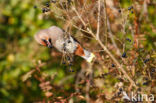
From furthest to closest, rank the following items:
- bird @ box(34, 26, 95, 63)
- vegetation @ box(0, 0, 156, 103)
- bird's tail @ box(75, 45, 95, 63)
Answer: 1. bird's tail @ box(75, 45, 95, 63)
2. bird @ box(34, 26, 95, 63)
3. vegetation @ box(0, 0, 156, 103)

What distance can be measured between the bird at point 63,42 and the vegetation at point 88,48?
0.25 feet

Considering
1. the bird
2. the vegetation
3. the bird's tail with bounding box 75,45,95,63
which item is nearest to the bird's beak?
the bird

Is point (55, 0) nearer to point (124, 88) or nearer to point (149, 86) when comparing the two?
point (124, 88)

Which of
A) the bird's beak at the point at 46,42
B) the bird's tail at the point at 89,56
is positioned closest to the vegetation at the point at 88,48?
the bird's tail at the point at 89,56

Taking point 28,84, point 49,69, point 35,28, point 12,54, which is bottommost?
point 28,84

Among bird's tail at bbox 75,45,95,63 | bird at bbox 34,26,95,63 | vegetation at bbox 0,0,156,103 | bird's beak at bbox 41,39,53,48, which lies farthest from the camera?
bird's beak at bbox 41,39,53,48

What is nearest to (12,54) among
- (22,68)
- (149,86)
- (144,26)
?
(22,68)

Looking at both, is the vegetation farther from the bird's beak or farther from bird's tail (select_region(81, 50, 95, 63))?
the bird's beak

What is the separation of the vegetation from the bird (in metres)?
0.08

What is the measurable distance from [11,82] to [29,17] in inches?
49.5

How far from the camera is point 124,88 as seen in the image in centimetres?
232

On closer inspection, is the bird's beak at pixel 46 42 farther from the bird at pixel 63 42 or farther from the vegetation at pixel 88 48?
the vegetation at pixel 88 48

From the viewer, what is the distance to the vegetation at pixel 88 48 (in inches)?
82.1

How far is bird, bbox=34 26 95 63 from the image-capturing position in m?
2.33
